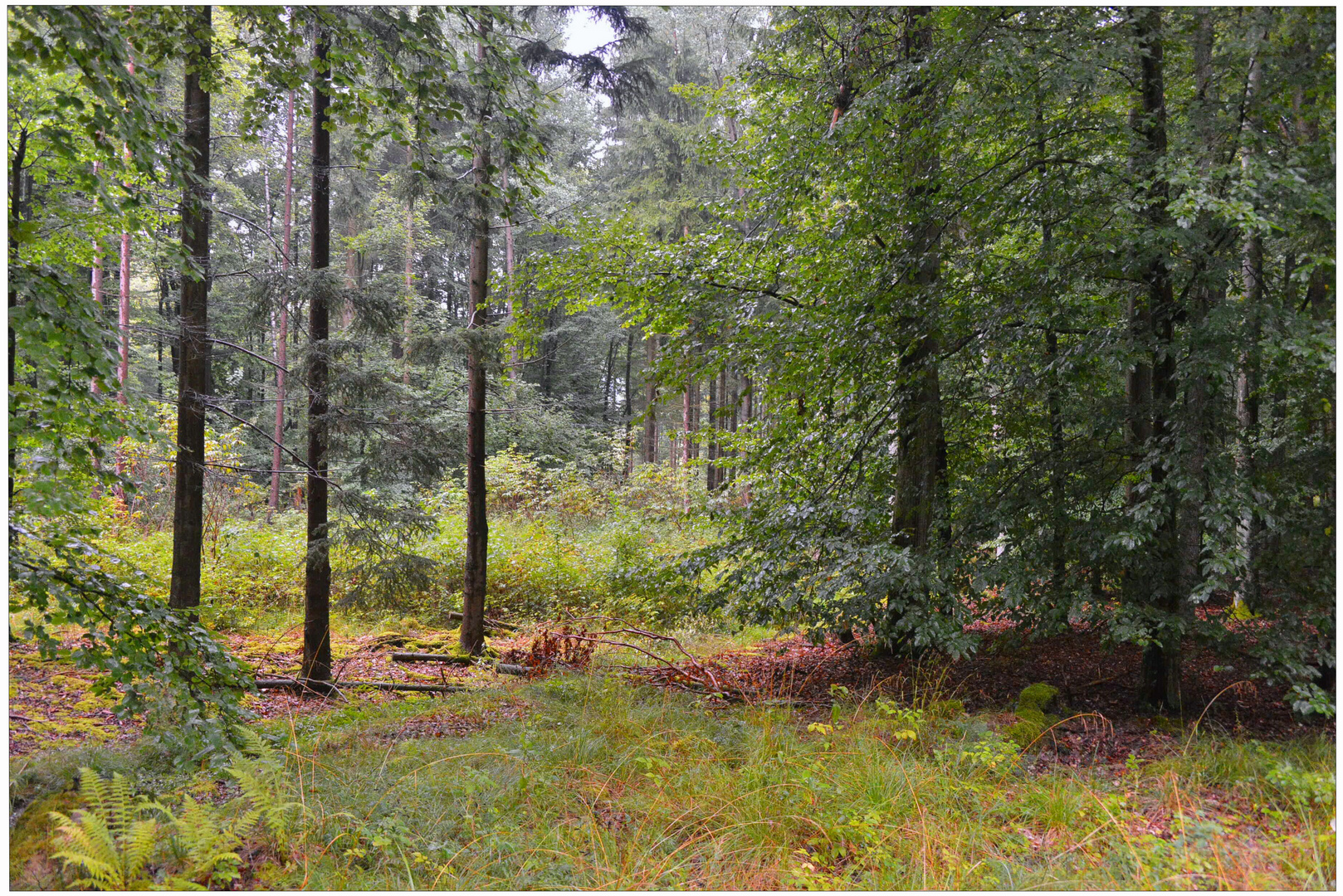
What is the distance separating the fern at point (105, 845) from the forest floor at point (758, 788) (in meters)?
0.19

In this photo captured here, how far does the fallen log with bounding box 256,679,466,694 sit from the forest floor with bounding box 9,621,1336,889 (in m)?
0.71

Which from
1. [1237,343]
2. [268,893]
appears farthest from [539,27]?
[268,893]

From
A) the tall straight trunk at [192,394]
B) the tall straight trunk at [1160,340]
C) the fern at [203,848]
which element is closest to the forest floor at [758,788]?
the fern at [203,848]

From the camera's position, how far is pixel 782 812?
354cm

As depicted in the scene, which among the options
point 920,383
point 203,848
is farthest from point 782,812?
point 920,383

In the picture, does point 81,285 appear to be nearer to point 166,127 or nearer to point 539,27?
point 166,127

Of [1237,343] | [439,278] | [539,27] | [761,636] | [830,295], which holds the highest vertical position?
[539,27]

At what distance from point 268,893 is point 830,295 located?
5240 mm

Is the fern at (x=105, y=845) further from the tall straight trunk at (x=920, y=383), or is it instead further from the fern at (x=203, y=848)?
the tall straight trunk at (x=920, y=383)

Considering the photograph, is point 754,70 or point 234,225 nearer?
point 754,70

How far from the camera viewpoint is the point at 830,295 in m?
5.86

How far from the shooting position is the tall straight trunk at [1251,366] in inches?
155

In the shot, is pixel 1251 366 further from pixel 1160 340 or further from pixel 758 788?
pixel 758 788

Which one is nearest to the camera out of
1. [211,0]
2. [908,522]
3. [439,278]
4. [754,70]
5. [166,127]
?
[166,127]
